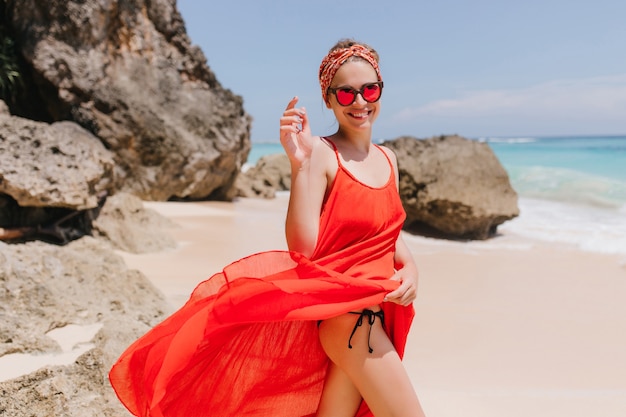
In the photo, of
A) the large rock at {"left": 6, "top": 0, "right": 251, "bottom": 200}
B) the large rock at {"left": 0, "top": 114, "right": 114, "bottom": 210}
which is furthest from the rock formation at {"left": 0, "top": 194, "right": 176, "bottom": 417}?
the large rock at {"left": 6, "top": 0, "right": 251, "bottom": 200}

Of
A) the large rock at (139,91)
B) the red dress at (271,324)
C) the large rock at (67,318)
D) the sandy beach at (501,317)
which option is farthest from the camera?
the large rock at (139,91)

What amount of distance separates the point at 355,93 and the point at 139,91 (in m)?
8.97

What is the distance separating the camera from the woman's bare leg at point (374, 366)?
173cm

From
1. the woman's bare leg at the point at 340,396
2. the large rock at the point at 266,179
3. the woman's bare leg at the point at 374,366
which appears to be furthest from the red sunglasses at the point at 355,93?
the large rock at the point at 266,179

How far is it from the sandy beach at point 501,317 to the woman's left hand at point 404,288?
1303 mm

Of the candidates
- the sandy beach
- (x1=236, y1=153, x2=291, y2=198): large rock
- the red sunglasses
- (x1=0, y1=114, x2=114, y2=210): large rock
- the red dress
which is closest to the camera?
the red dress

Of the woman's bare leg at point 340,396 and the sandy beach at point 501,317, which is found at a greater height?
the woman's bare leg at point 340,396

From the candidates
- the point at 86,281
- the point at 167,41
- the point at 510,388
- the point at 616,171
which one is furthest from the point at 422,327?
the point at 616,171

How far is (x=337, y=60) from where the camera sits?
6.48 ft

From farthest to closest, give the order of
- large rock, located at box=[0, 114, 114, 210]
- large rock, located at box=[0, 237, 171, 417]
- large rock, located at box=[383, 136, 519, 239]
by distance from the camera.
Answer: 1. large rock, located at box=[383, 136, 519, 239]
2. large rock, located at box=[0, 114, 114, 210]
3. large rock, located at box=[0, 237, 171, 417]

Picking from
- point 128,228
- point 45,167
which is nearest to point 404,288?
point 45,167

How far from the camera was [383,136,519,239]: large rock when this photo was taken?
900 cm

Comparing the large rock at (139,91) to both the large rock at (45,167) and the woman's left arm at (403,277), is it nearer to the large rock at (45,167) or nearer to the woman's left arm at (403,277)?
the large rock at (45,167)

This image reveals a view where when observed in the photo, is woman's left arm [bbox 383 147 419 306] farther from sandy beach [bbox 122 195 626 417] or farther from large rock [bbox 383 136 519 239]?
large rock [bbox 383 136 519 239]
